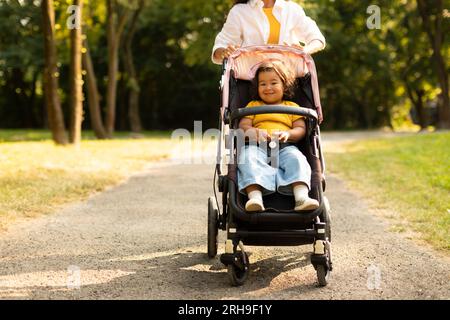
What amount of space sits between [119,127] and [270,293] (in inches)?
1284

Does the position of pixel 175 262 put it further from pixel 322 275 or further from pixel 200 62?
pixel 200 62

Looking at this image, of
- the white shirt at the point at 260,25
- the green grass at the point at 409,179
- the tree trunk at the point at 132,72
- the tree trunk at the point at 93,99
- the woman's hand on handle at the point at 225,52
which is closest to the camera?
the woman's hand on handle at the point at 225,52

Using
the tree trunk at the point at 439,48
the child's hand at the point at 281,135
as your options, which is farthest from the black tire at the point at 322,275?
the tree trunk at the point at 439,48

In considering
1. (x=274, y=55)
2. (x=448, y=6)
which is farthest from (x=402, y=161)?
(x=448, y=6)

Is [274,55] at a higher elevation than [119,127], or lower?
higher

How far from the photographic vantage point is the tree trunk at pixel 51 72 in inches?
632

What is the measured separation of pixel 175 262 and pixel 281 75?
178 centimetres

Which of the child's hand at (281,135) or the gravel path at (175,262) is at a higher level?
the child's hand at (281,135)

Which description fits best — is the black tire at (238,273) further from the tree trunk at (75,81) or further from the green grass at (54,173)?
the tree trunk at (75,81)

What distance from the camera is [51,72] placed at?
Result: 16.4 m

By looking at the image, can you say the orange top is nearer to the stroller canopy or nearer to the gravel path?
the stroller canopy

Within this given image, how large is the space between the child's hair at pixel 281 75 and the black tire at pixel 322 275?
1.55 m

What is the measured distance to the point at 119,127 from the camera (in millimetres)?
36469
